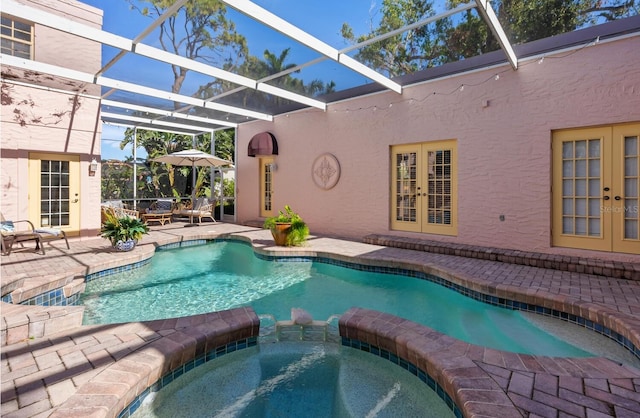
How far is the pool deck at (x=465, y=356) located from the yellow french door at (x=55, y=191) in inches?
138

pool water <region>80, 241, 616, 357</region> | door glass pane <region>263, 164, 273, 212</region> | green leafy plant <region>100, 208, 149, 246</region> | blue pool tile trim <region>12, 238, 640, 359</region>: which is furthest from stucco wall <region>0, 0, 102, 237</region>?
door glass pane <region>263, 164, 273, 212</region>

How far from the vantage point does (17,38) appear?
6746 millimetres

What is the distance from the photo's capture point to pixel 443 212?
8.20m

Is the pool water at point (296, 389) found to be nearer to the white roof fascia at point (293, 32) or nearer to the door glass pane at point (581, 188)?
the white roof fascia at point (293, 32)

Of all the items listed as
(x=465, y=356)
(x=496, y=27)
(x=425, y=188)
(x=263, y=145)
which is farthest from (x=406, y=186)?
(x=465, y=356)

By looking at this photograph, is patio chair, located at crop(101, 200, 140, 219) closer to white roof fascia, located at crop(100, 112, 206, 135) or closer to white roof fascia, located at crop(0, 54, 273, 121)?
white roof fascia, located at crop(100, 112, 206, 135)

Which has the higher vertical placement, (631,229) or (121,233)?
(631,229)

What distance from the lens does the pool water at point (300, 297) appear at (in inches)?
168

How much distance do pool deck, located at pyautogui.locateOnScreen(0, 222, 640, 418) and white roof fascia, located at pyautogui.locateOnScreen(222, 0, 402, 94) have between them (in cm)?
432

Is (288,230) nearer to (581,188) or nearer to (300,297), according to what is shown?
(300,297)

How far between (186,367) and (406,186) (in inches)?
279

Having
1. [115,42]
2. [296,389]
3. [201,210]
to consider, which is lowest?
[296,389]

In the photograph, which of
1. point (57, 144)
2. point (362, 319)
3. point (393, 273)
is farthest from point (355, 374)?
point (57, 144)

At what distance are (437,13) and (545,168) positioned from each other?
3668 millimetres
